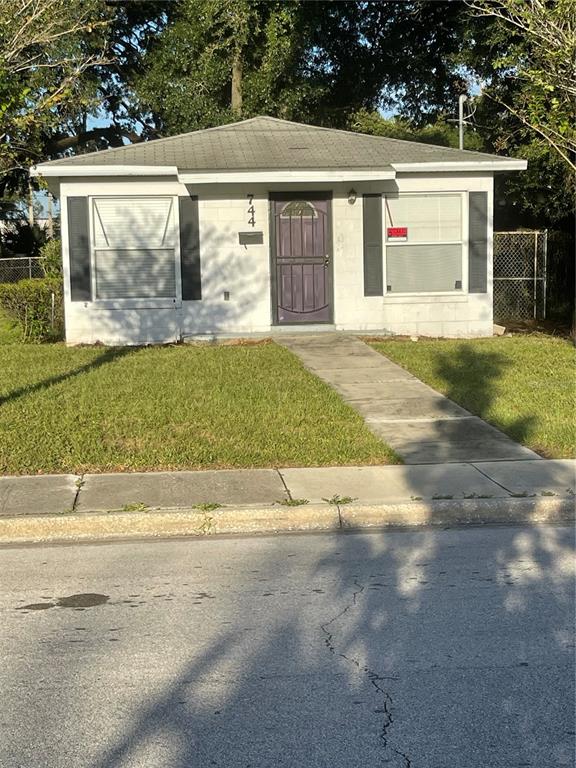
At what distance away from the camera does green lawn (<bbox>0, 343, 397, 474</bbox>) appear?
8.34 m

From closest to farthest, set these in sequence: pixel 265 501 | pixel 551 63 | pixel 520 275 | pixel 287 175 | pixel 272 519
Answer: pixel 272 519
pixel 265 501
pixel 551 63
pixel 287 175
pixel 520 275

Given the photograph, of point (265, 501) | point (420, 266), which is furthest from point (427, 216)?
point (265, 501)

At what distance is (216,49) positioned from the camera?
2509cm

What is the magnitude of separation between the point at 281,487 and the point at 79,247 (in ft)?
31.5

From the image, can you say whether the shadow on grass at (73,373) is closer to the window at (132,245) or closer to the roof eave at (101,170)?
the window at (132,245)

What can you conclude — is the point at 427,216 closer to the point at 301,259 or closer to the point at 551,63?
the point at 301,259

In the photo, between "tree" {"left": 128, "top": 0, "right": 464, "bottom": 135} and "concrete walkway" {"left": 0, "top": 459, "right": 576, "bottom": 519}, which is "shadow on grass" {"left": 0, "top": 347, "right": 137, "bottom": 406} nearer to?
"concrete walkway" {"left": 0, "top": 459, "right": 576, "bottom": 519}

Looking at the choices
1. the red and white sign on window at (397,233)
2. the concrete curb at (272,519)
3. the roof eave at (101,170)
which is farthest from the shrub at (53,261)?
the concrete curb at (272,519)

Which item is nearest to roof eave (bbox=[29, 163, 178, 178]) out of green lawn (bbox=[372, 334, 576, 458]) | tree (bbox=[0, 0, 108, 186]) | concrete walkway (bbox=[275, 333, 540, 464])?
tree (bbox=[0, 0, 108, 186])

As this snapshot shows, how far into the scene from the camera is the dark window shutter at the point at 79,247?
15703 millimetres

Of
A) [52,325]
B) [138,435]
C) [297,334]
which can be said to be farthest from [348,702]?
[52,325]

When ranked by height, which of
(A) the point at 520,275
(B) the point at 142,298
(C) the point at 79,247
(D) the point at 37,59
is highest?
A: (D) the point at 37,59

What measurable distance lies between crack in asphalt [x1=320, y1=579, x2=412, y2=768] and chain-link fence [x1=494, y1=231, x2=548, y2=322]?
15438 millimetres

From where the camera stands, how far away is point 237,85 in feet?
83.3
